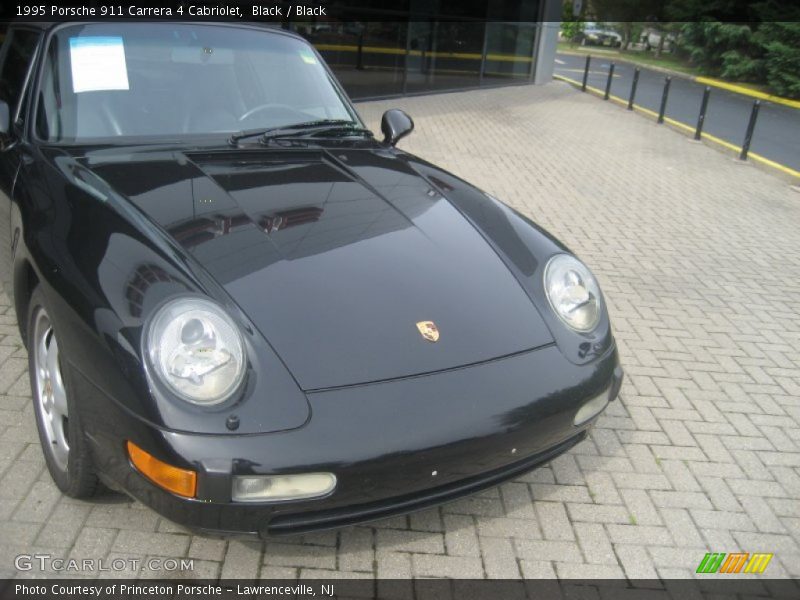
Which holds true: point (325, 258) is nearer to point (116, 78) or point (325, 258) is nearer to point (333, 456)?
point (333, 456)

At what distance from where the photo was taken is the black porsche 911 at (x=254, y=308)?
2029 millimetres

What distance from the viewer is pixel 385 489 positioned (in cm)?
210

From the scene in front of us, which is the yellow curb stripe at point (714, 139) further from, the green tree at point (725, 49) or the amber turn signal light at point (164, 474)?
the green tree at point (725, 49)

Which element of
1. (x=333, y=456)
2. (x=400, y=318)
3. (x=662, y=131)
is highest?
(x=400, y=318)

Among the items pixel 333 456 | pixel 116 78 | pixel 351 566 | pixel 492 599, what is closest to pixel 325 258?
pixel 333 456

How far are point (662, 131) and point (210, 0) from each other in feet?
26.7

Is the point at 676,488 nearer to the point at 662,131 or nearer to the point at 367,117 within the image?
the point at 367,117

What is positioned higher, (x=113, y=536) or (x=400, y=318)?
(x=400, y=318)

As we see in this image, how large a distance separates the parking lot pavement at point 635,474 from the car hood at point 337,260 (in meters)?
0.71

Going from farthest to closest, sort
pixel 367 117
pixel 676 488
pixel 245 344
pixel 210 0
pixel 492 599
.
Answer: pixel 367 117 → pixel 210 0 → pixel 676 488 → pixel 492 599 → pixel 245 344

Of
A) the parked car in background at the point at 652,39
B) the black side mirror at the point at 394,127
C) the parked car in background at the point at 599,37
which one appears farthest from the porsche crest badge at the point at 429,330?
the parked car in background at the point at 599,37

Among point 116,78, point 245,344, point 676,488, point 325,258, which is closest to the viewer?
point 245,344

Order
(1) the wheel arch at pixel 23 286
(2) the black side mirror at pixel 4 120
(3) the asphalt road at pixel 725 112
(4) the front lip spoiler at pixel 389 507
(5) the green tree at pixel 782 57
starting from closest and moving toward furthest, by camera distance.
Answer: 1. (4) the front lip spoiler at pixel 389 507
2. (1) the wheel arch at pixel 23 286
3. (2) the black side mirror at pixel 4 120
4. (3) the asphalt road at pixel 725 112
5. (5) the green tree at pixel 782 57

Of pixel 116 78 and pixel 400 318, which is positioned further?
pixel 116 78
